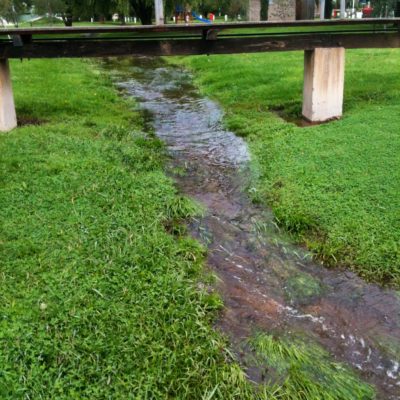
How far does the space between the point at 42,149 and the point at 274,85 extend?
23.7 ft

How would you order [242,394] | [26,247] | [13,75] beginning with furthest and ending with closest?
[13,75] < [26,247] < [242,394]

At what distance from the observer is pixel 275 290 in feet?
16.0

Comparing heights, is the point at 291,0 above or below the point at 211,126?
above

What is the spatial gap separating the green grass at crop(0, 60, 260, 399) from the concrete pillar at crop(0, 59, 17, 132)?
1314mm

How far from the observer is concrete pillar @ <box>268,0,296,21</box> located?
28469 millimetres

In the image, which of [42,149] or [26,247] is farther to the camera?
[42,149]

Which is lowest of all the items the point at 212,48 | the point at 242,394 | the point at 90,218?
the point at 242,394

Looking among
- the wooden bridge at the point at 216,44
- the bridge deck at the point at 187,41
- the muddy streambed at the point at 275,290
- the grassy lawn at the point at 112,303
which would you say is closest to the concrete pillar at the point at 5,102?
the wooden bridge at the point at 216,44

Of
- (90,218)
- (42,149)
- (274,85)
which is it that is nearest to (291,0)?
(274,85)

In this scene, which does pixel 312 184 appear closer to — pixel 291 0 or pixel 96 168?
pixel 96 168

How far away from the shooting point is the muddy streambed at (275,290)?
411cm

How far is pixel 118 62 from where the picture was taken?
Answer: 2277 cm

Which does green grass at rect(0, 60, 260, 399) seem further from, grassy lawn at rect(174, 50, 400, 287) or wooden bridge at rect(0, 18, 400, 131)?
wooden bridge at rect(0, 18, 400, 131)

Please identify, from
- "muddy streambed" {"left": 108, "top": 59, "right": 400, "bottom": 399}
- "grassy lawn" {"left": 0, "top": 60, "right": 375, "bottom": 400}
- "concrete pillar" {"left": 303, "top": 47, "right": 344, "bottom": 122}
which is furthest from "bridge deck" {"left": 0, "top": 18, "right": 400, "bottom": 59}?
"grassy lawn" {"left": 0, "top": 60, "right": 375, "bottom": 400}
